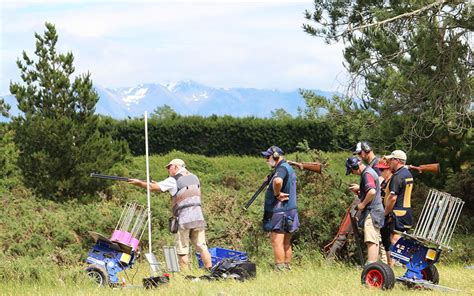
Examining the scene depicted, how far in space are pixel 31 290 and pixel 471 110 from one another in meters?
8.59

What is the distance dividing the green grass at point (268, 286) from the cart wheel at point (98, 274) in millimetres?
140

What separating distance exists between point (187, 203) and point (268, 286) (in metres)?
2.27

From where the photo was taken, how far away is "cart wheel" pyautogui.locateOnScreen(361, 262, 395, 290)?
10359 millimetres

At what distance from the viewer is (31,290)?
432 inches

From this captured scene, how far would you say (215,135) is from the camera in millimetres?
34219

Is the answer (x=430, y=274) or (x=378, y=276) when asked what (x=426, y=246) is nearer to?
(x=430, y=274)

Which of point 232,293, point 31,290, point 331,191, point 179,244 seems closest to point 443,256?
point 331,191

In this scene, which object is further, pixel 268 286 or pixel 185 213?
pixel 185 213

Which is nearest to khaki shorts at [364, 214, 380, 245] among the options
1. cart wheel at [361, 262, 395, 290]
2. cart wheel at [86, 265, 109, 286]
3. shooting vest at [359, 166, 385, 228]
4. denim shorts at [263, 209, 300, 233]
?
shooting vest at [359, 166, 385, 228]

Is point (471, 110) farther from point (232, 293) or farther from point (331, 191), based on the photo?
point (232, 293)

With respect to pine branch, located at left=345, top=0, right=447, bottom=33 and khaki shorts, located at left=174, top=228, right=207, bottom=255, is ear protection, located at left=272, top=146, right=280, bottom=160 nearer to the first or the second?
khaki shorts, located at left=174, top=228, right=207, bottom=255

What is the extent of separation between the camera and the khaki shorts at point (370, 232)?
38.2 feet

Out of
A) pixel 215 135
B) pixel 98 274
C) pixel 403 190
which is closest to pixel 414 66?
pixel 403 190

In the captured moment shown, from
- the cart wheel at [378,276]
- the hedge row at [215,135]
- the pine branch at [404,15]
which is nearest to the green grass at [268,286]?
the cart wheel at [378,276]
